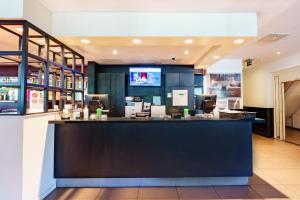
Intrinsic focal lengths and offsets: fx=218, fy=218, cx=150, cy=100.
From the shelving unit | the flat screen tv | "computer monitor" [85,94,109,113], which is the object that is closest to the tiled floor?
the shelving unit

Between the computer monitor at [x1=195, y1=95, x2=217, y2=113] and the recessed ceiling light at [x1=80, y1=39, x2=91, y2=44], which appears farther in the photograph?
the computer monitor at [x1=195, y1=95, x2=217, y2=113]

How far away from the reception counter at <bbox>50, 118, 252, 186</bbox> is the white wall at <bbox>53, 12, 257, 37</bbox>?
151 cm

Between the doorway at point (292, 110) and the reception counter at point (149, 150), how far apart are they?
206 inches

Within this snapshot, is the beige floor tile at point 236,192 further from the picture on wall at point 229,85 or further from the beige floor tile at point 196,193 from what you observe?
the picture on wall at point 229,85

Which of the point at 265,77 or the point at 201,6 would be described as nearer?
the point at 201,6

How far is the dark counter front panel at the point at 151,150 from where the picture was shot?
372 centimetres

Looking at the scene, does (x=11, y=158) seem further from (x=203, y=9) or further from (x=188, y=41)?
(x=203, y=9)

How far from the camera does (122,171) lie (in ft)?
12.2

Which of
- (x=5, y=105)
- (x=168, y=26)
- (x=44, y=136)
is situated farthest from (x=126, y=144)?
(x=5, y=105)

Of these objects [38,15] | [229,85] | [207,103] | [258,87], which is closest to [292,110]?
[258,87]

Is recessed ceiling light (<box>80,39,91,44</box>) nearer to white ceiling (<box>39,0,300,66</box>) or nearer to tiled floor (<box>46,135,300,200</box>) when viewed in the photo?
white ceiling (<box>39,0,300,66</box>)

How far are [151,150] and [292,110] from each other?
9684mm

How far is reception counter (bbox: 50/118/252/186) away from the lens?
3.72 m

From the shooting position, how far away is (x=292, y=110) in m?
10.6
